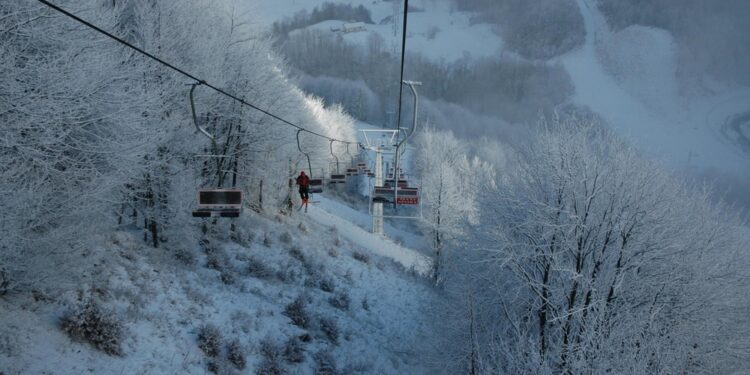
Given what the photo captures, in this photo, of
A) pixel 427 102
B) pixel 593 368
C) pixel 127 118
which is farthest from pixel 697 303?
pixel 427 102

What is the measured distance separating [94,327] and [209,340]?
2.56 m

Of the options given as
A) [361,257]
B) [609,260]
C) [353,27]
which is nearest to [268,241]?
[361,257]

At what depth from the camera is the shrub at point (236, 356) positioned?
991cm

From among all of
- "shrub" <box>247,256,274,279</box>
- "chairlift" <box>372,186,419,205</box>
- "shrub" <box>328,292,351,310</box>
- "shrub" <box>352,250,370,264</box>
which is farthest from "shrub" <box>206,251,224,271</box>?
"shrub" <box>352,250,370,264</box>

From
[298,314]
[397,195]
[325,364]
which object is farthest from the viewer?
[397,195]

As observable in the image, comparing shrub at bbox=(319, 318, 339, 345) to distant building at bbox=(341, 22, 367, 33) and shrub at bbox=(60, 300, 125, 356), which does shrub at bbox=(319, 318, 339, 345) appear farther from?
distant building at bbox=(341, 22, 367, 33)

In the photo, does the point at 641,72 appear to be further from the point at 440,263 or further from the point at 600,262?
the point at 600,262

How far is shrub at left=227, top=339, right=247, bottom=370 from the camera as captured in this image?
991 centimetres

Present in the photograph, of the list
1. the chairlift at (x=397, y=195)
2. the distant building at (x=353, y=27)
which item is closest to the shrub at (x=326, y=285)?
the chairlift at (x=397, y=195)

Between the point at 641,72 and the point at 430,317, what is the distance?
122 meters

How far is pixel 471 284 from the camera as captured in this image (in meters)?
15.0

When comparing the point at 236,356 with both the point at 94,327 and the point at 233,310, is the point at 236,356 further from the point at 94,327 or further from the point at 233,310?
the point at 94,327

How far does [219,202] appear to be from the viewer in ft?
32.5

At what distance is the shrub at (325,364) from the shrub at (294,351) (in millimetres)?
464
